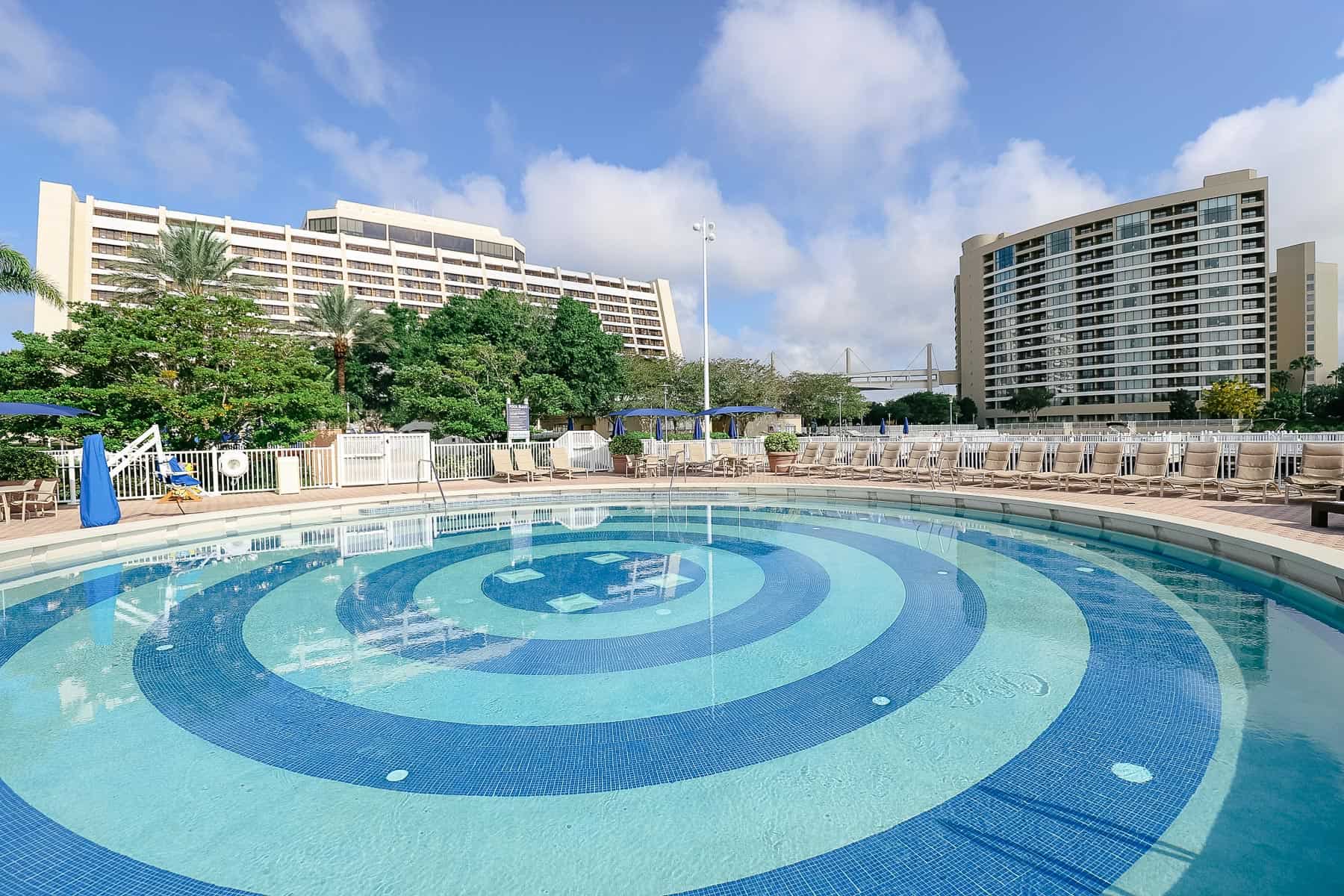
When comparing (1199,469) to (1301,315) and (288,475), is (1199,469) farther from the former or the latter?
(1301,315)

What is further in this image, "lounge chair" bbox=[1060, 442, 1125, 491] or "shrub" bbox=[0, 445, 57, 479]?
"lounge chair" bbox=[1060, 442, 1125, 491]

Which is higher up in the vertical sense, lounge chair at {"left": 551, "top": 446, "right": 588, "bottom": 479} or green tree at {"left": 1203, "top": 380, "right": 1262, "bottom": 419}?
green tree at {"left": 1203, "top": 380, "right": 1262, "bottom": 419}

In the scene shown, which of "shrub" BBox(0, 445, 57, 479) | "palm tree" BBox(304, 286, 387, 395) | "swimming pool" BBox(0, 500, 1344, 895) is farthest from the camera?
"palm tree" BBox(304, 286, 387, 395)

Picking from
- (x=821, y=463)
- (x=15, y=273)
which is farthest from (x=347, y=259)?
(x=821, y=463)

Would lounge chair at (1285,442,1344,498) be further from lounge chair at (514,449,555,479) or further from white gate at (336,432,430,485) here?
white gate at (336,432,430,485)

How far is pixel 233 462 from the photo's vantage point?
43.5ft

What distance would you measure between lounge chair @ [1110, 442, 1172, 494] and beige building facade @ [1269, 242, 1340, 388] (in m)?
86.3

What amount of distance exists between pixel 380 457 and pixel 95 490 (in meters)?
6.47

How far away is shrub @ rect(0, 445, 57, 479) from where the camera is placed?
1121cm

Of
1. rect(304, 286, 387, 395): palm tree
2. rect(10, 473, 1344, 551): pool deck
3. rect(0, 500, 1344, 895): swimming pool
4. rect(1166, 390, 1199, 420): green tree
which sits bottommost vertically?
rect(0, 500, 1344, 895): swimming pool

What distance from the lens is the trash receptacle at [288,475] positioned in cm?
1379

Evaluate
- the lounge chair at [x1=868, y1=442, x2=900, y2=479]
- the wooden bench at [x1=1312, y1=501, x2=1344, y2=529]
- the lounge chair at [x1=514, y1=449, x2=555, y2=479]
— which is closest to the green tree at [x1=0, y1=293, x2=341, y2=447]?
the lounge chair at [x1=514, y1=449, x2=555, y2=479]

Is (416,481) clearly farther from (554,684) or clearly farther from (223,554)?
(554,684)

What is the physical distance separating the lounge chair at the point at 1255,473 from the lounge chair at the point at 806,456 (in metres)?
8.75
